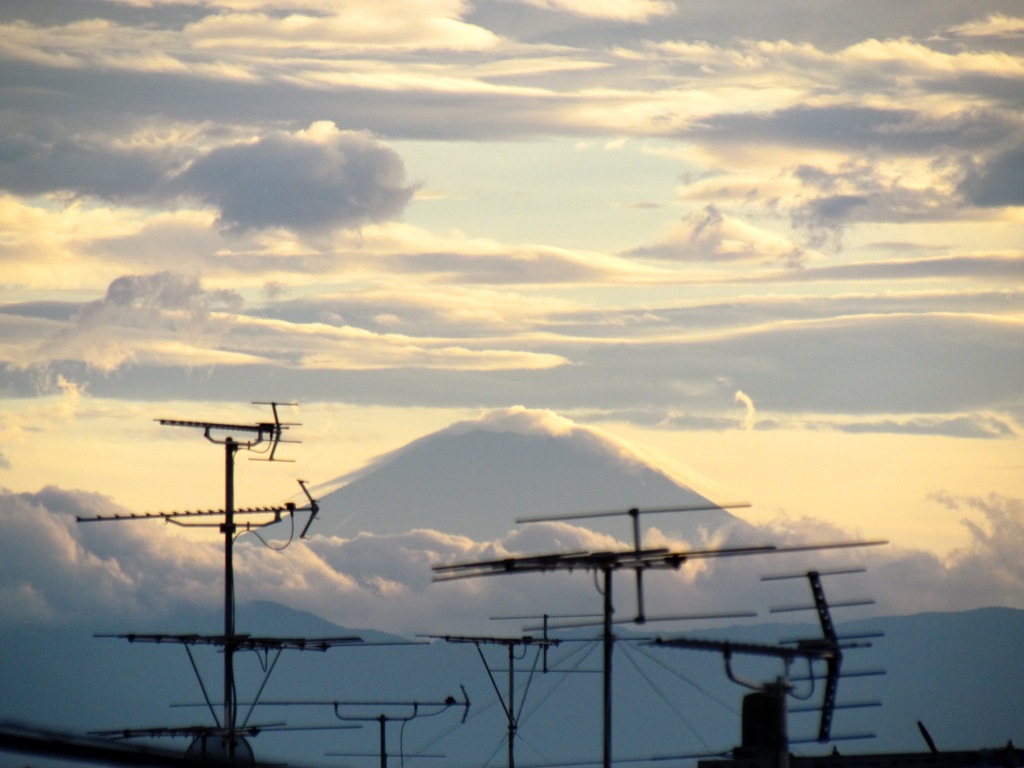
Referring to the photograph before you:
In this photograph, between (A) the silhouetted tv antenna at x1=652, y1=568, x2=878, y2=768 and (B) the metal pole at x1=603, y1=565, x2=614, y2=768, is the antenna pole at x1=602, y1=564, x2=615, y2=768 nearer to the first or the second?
(B) the metal pole at x1=603, y1=565, x2=614, y2=768

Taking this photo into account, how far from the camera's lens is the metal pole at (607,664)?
5369 cm

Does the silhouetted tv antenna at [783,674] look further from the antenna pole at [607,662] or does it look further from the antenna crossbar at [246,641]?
the antenna crossbar at [246,641]

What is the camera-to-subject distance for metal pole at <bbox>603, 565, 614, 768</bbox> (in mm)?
53688

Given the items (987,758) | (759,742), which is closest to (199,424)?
(759,742)

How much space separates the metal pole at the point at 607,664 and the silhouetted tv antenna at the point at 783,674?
5660 millimetres

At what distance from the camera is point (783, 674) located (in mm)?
39000

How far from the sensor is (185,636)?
5794 cm

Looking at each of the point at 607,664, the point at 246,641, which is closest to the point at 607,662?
the point at 607,664

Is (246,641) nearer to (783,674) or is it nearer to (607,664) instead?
(607,664)

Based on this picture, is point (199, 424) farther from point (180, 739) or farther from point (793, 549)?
point (793, 549)

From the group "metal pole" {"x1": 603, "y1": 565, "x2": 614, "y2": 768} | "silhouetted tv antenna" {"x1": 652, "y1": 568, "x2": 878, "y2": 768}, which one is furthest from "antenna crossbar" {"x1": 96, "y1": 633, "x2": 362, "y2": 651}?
"silhouetted tv antenna" {"x1": 652, "y1": 568, "x2": 878, "y2": 768}

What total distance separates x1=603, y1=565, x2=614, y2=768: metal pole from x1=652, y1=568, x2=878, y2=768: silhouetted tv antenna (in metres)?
5.66

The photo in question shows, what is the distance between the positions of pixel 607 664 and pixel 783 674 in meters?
16.1

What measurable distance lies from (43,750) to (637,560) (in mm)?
33376
